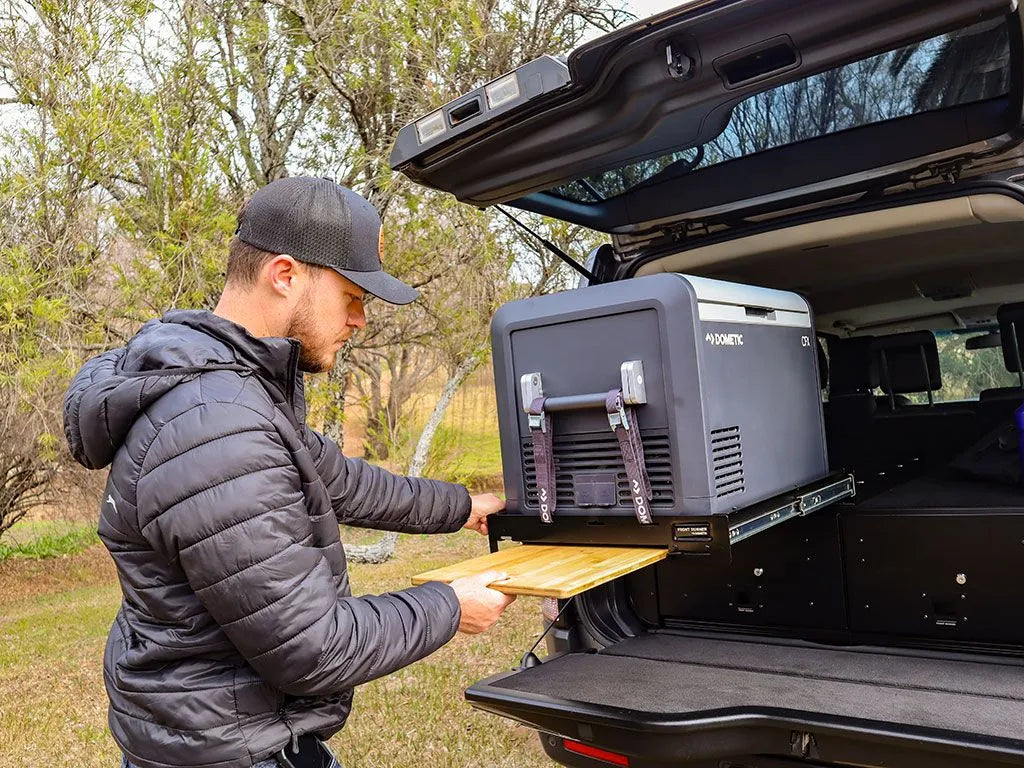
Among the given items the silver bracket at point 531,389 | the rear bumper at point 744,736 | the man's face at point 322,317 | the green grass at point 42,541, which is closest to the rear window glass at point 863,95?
the silver bracket at point 531,389

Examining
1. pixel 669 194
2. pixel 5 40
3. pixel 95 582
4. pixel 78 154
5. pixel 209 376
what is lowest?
pixel 95 582

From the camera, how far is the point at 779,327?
8.16ft

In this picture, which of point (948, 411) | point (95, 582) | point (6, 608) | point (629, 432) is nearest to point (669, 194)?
point (629, 432)

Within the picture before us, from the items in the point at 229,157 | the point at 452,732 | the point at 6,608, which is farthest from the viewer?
the point at 6,608

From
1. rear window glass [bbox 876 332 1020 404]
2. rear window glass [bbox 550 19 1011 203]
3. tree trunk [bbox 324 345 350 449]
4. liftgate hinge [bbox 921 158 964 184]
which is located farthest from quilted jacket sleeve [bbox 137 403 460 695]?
tree trunk [bbox 324 345 350 449]

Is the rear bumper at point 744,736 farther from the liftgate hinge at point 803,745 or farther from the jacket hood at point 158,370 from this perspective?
the jacket hood at point 158,370

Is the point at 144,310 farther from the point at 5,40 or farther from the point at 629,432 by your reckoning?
the point at 629,432

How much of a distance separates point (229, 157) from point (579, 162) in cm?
519

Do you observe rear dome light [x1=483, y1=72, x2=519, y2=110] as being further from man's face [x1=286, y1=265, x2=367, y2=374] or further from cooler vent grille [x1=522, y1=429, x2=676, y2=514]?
cooler vent grille [x1=522, y1=429, x2=676, y2=514]

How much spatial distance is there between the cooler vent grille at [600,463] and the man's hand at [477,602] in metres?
0.38

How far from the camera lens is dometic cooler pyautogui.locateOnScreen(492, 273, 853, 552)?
6.59 feet

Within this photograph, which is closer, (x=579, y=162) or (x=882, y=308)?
(x=579, y=162)

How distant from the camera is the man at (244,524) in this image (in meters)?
1.54

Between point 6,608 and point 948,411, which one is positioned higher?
point 948,411
